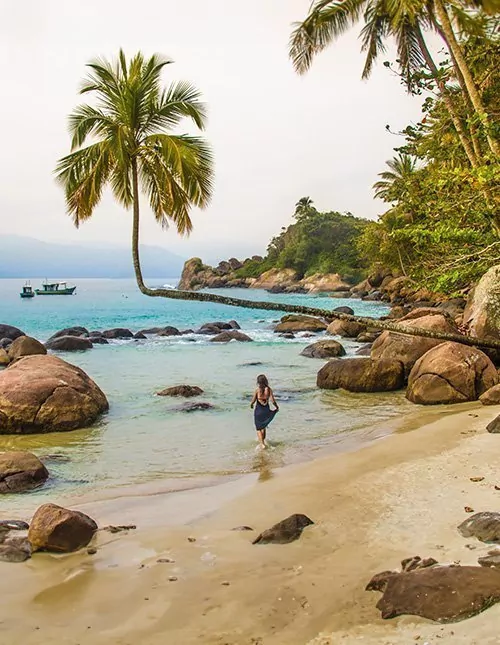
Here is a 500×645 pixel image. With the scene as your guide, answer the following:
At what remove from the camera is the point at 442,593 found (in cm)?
357

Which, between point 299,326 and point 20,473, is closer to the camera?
point 20,473

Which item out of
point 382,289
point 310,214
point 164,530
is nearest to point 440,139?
point 164,530

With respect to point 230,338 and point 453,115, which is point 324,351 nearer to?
point 230,338

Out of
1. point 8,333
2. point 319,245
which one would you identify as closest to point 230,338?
point 8,333

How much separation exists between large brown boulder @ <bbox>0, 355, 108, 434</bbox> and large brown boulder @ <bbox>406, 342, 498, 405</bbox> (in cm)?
710

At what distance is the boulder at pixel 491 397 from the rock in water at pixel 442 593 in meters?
7.18

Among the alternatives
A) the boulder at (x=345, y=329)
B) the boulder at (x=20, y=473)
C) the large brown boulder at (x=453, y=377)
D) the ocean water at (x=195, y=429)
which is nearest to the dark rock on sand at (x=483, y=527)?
the ocean water at (x=195, y=429)

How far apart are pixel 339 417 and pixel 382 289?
152 ft

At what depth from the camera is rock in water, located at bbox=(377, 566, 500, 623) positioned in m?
3.43

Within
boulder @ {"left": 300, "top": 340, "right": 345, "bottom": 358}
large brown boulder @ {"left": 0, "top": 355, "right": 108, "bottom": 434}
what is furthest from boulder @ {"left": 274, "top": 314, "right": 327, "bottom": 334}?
large brown boulder @ {"left": 0, "top": 355, "right": 108, "bottom": 434}

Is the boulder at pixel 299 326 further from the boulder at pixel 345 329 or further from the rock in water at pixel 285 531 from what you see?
the rock in water at pixel 285 531

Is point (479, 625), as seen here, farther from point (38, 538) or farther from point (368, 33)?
point (368, 33)

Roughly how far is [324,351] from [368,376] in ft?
24.4

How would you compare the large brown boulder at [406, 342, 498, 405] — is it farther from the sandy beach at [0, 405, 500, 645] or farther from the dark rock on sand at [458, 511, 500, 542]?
the dark rock on sand at [458, 511, 500, 542]
